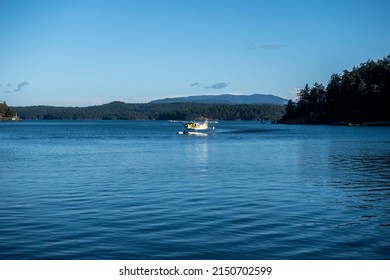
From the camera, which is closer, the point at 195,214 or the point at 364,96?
the point at 195,214

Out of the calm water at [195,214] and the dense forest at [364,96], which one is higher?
the dense forest at [364,96]

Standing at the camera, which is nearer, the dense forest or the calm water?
the calm water

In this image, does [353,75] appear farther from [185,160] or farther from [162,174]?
[162,174]

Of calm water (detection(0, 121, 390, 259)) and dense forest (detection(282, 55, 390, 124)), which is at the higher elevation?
dense forest (detection(282, 55, 390, 124))

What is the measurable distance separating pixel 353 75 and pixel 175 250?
Answer: 183 meters

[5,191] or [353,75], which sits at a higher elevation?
[353,75]

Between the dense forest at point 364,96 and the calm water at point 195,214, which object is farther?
the dense forest at point 364,96

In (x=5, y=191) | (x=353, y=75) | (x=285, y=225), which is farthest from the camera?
(x=353, y=75)

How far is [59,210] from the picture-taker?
2153cm

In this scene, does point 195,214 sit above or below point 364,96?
below
